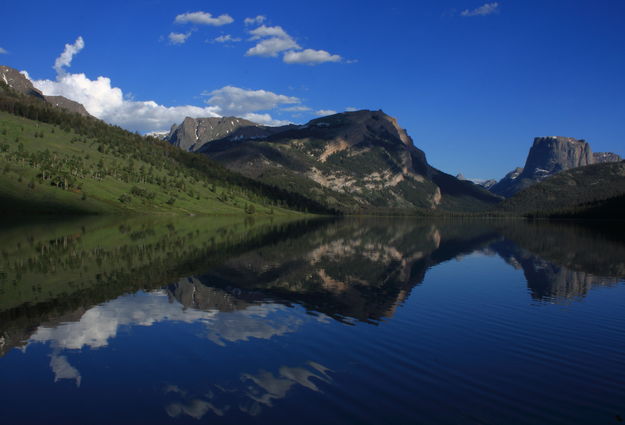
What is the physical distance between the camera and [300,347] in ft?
88.1

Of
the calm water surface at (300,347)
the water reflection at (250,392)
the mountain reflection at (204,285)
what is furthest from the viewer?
the mountain reflection at (204,285)

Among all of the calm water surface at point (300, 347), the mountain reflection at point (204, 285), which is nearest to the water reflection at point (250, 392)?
the calm water surface at point (300, 347)

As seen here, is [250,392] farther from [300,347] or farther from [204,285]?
[204,285]

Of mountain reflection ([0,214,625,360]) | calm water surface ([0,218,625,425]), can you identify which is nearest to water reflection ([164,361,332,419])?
calm water surface ([0,218,625,425])

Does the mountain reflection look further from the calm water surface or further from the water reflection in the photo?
the water reflection

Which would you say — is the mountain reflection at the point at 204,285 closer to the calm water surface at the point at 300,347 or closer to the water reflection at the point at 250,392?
the calm water surface at the point at 300,347

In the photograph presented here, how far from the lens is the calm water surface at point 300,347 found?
1850 centimetres

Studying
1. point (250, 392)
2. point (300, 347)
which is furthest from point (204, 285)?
point (250, 392)

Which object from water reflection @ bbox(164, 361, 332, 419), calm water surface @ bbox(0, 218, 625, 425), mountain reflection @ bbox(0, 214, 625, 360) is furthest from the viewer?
mountain reflection @ bbox(0, 214, 625, 360)

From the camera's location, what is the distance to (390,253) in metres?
86.6

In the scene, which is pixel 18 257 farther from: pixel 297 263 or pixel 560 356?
pixel 560 356

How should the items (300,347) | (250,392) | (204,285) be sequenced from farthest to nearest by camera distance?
1. (204,285)
2. (300,347)
3. (250,392)

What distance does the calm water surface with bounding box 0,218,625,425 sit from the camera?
60.7 ft

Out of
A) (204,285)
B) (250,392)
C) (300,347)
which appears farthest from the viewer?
(204,285)
